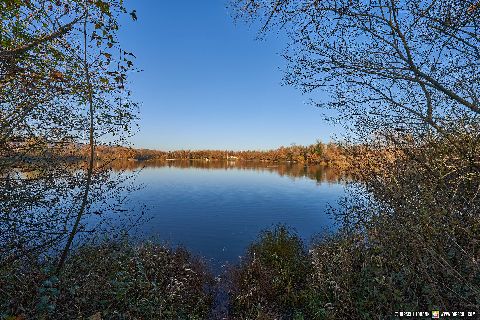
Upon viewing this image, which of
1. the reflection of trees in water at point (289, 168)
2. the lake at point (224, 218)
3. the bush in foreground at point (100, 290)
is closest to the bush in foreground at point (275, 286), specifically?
the bush in foreground at point (100, 290)

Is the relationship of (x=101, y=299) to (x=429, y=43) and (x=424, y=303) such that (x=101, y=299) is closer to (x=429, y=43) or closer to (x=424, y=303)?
(x=424, y=303)

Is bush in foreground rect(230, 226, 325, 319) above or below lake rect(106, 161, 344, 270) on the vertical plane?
above

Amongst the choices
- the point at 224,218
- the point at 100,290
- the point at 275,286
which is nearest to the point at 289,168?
the point at 224,218

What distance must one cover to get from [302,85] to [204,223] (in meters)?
20.8

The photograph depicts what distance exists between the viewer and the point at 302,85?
14.0 feet

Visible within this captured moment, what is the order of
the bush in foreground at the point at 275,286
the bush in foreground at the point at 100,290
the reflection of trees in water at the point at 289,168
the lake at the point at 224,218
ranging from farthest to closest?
1. the reflection of trees in water at the point at 289,168
2. the lake at the point at 224,218
3. the bush in foreground at the point at 275,286
4. the bush in foreground at the point at 100,290

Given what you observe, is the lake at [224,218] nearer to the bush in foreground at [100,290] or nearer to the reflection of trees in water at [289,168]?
the bush in foreground at [100,290]

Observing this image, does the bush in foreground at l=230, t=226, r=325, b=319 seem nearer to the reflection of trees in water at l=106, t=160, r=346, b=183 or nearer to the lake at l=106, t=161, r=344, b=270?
the lake at l=106, t=161, r=344, b=270

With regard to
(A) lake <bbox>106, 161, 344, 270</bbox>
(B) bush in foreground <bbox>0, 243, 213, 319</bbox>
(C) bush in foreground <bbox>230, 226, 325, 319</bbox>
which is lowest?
(A) lake <bbox>106, 161, 344, 270</bbox>

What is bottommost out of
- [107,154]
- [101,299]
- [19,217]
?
[101,299]

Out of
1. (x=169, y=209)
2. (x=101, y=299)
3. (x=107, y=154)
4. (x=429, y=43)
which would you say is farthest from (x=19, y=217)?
(x=169, y=209)

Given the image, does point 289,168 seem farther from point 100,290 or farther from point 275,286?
point 100,290

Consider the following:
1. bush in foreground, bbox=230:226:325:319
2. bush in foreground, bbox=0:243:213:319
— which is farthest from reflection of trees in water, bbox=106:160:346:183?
bush in foreground, bbox=230:226:325:319

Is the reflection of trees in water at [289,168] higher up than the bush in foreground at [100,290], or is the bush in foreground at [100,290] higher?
the bush in foreground at [100,290]
